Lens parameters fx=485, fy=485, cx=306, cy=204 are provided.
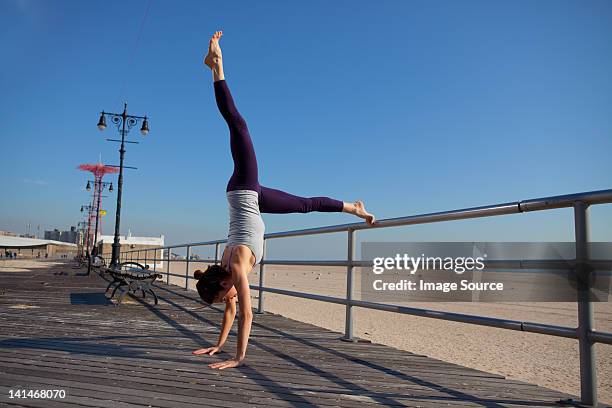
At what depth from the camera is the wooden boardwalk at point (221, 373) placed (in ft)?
7.93

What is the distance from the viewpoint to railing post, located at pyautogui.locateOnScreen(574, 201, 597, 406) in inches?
89.0

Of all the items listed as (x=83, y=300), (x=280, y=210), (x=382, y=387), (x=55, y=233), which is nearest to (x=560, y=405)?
(x=382, y=387)

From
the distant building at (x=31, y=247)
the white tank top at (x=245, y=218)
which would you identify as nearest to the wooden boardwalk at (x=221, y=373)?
the white tank top at (x=245, y=218)

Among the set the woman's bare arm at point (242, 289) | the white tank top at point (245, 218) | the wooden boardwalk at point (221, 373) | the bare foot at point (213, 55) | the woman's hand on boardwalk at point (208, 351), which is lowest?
the wooden boardwalk at point (221, 373)

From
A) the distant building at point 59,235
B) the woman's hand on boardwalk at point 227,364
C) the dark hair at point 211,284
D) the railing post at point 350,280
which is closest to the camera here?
the woman's hand on boardwalk at point 227,364

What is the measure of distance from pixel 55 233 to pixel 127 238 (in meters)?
137

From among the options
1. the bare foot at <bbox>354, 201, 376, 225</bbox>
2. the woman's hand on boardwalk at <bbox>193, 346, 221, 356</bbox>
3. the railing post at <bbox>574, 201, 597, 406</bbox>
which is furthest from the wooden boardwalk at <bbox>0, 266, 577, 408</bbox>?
the bare foot at <bbox>354, 201, 376, 225</bbox>

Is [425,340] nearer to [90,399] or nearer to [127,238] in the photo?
[90,399]

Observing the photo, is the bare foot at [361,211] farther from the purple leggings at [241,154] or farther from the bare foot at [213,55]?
the bare foot at [213,55]

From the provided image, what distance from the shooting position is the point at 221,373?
114 inches

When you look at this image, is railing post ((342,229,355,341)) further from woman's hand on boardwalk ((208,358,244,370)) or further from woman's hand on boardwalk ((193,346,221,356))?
woman's hand on boardwalk ((208,358,244,370))

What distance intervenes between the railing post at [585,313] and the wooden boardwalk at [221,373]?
0.21 m

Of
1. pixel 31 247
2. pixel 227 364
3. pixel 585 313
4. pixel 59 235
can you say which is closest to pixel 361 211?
pixel 227 364

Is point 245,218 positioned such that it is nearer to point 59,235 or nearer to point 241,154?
point 241,154
